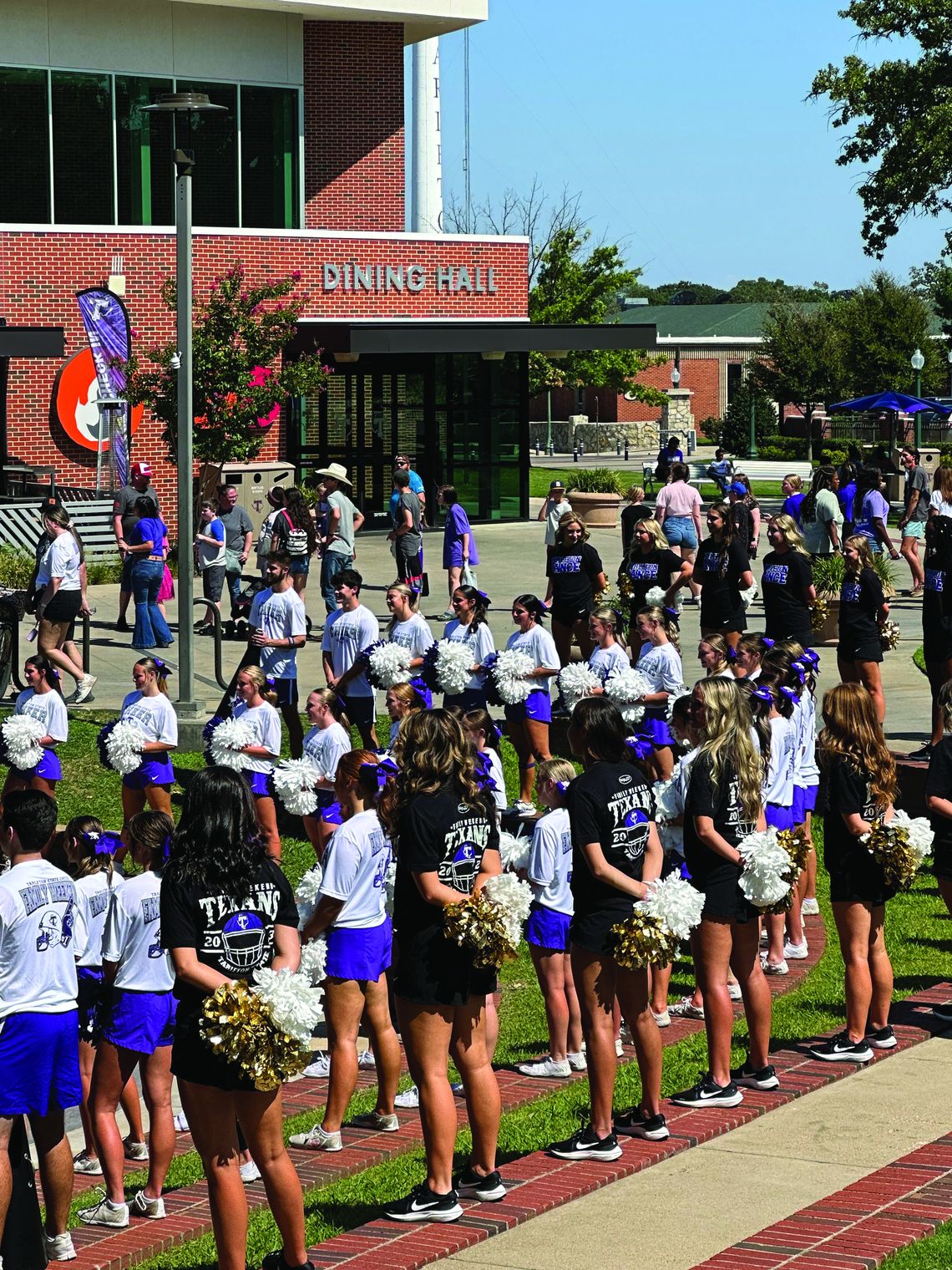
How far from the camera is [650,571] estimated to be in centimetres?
1576

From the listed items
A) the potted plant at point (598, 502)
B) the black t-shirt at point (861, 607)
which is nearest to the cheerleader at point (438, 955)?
the black t-shirt at point (861, 607)

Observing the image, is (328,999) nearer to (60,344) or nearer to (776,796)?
(776,796)

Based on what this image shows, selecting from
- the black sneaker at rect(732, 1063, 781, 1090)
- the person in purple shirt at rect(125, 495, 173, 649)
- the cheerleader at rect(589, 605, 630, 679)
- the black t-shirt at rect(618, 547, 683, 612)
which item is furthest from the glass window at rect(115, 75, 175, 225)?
the black sneaker at rect(732, 1063, 781, 1090)

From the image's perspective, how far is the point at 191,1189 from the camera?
7.64 metres

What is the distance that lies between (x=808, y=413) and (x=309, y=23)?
35607 millimetres

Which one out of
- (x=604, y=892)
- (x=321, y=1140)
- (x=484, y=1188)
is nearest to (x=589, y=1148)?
(x=484, y=1188)

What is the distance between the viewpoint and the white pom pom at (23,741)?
11.7m

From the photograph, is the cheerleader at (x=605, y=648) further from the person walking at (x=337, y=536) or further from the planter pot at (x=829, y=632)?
the person walking at (x=337, y=536)

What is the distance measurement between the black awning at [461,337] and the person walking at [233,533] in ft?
30.2

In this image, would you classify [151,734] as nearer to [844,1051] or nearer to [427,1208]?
[844,1051]

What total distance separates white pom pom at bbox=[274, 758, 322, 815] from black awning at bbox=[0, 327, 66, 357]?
55.9 ft

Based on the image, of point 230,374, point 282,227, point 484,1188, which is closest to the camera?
point 484,1188

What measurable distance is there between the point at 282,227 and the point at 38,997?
1069 inches

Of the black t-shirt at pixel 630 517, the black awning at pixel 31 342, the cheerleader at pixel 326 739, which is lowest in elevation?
the cheerleader at pixel 326 739
